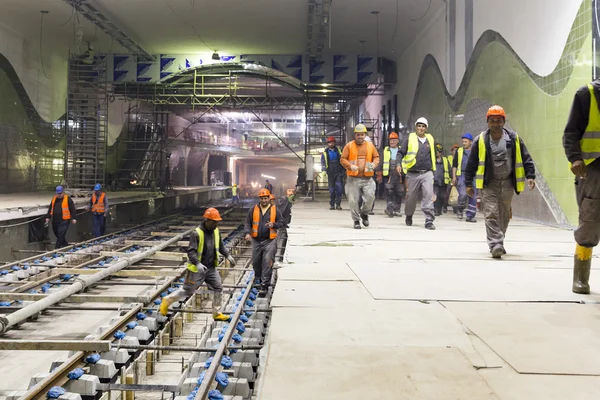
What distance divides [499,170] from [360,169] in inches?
111

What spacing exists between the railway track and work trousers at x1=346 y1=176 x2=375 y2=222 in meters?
1.91

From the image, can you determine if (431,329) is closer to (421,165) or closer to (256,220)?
(256,220)

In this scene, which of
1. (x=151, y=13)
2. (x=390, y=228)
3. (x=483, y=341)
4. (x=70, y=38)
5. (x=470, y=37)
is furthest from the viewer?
(x=70, y=38)

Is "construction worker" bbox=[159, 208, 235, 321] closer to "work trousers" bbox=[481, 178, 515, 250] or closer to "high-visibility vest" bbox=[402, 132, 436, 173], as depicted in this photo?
"work trousers" bbox=[481, 178, 515, 250]

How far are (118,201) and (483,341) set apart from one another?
1647 centimetres

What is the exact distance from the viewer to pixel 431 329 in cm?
275

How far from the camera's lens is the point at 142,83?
2170cm

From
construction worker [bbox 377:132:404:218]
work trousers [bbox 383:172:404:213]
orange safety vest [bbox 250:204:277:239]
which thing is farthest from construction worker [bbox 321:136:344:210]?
orange safety vest [bbox 250:204:277:239]

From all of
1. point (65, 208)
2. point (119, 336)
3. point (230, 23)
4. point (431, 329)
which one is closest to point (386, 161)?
point (119, 336)

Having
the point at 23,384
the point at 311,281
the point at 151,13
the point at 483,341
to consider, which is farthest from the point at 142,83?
the point at 483,341

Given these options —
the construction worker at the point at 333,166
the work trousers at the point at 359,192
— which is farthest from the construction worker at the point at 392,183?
the work trousers at the point at 359,192

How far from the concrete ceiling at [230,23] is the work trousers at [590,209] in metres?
12.3

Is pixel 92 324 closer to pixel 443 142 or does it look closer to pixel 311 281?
pixel 311 281

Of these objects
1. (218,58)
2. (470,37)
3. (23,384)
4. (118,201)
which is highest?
(218,58)
